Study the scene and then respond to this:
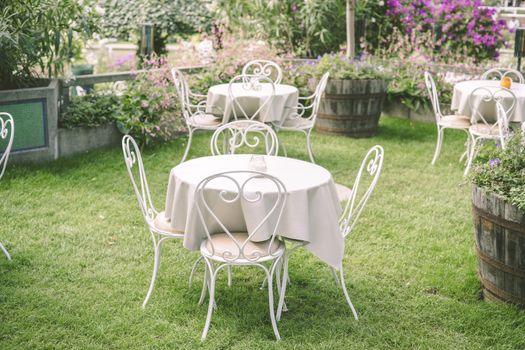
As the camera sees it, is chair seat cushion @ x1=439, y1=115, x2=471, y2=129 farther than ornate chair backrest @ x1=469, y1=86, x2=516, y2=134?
Yes

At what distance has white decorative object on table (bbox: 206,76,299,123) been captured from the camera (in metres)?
6.33

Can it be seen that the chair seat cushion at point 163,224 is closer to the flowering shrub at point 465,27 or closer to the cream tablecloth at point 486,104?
the cream tablecloth at point 486,104

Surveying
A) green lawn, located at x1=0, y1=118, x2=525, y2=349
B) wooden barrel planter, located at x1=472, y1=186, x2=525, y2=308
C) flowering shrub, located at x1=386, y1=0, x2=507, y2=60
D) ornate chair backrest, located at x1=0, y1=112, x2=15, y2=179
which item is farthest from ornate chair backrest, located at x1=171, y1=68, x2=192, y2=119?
flowering shrub, located at x1=386, y1=0, x2=507, y2=60

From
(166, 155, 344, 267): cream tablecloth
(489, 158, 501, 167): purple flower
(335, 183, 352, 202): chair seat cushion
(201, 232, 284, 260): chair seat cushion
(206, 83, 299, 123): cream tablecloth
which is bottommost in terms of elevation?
(335, 183, 352, 202): chair seat cushion

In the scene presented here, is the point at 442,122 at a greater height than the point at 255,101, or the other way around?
the point at 255,101

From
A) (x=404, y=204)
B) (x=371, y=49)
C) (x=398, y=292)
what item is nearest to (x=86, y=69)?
(x=371, y=49)

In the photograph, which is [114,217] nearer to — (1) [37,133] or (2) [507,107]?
(1) [37,133]

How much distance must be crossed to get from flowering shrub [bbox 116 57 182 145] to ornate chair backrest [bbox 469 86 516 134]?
10.1 feet

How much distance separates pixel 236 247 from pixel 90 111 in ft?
13.2

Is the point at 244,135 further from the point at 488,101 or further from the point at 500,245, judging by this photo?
the point at 488,101

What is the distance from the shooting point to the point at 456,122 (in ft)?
22.5

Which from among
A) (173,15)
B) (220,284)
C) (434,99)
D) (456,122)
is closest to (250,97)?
(434,99)

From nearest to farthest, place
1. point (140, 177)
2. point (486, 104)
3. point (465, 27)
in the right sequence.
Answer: point (140, 177) < point (486, 104) < point (465, 27)

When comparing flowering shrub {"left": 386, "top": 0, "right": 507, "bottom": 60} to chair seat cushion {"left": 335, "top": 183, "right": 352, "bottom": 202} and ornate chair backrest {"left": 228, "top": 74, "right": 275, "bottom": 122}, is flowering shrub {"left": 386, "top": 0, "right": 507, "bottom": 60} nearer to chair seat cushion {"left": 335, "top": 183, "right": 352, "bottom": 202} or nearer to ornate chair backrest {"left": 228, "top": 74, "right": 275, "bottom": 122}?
ornate chair backrest {"left": 228, "top": 74, "right": 275, "bottom": 122}
